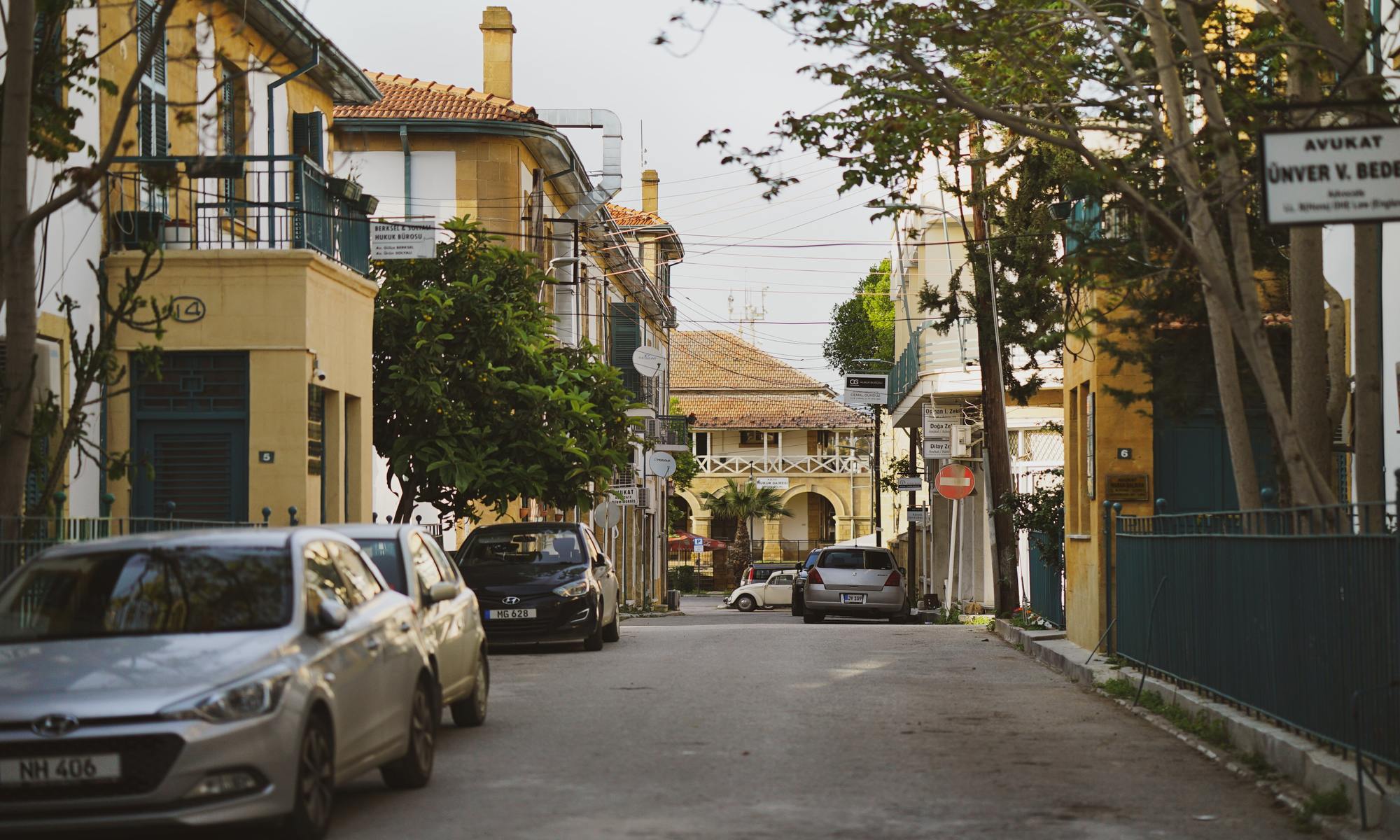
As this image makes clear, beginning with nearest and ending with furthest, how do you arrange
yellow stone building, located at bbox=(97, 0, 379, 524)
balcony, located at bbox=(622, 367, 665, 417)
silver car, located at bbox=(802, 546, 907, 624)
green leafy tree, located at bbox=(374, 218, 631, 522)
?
yellow stone building, located at bbox=(97, 0, 379, 524), green leafy tree, located at bbox=(374, 218, 631, 522), silver car, located at bbox=(802, 546, 907, 624), balcony, located at bbox=(622, 367, 665, 417)

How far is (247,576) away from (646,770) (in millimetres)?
2967

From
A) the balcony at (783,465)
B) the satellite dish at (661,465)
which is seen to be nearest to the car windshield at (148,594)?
the satellite dish at (661,465)

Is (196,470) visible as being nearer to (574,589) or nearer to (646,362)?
(574,589)

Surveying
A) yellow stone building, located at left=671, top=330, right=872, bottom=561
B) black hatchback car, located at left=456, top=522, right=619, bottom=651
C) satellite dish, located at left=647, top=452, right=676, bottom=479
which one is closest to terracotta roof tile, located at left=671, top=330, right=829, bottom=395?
yellow stone building, located at left=671, top=330, right=872, bottom=561

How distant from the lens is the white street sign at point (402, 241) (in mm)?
23984

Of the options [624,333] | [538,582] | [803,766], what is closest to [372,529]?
[803,766]

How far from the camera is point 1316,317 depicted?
1188cm

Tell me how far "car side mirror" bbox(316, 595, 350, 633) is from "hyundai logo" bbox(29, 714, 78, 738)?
4.40ft

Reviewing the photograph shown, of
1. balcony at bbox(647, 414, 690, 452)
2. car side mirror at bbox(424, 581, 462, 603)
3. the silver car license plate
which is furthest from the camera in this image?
balcony at bbox(647, 414, 690, 452)

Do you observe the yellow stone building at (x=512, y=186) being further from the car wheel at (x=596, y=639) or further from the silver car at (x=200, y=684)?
the silver car at (x=200, y=684)

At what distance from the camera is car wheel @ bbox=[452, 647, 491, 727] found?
43.1 feet

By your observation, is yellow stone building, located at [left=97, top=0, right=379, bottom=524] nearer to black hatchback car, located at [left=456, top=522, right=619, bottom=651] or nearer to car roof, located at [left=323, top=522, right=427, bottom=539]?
black hatchback car, located at [left=456, top=522, right=619, bottom=651]

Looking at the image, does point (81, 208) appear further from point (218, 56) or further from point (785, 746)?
point (785, 746)

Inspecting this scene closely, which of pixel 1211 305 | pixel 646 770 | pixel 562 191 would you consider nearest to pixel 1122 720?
pixel 1211 305
